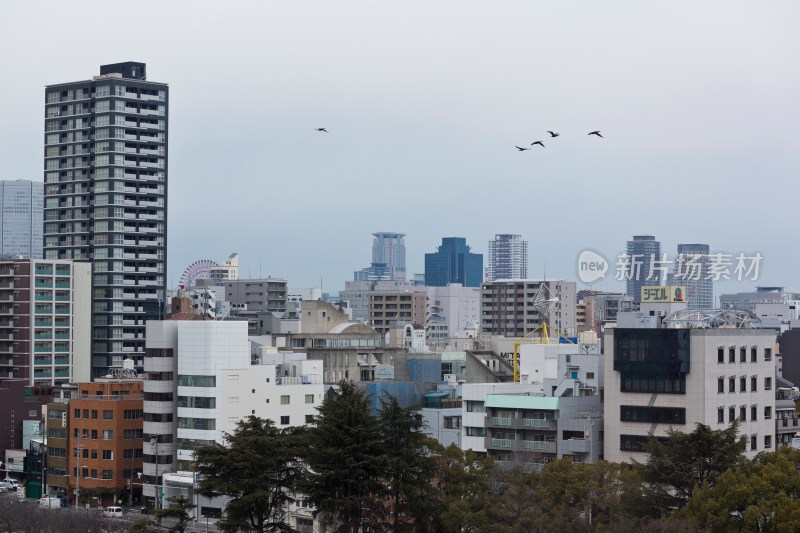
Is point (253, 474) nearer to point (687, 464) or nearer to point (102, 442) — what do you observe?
point (687, 464)

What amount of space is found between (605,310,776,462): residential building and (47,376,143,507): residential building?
38120mm

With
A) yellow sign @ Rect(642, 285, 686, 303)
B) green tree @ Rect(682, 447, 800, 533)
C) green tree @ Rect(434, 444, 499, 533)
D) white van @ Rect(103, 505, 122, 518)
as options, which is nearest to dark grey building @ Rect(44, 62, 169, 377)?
white van @ Rect(103, 505, 122, 518)

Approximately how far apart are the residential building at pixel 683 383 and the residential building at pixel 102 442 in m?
38.1

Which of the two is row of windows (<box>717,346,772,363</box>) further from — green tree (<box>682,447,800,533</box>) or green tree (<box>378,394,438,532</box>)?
green tree (<box>378,394,438,532</box>)

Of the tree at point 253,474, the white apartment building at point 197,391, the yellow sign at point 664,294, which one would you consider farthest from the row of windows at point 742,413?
Answer: the white apartment building at point 197,391

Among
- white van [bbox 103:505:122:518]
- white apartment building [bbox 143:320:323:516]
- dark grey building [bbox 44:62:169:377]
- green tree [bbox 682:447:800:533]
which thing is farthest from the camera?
dark grey building [bbox 44:62:169:377]

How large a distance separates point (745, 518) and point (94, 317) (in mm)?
98081

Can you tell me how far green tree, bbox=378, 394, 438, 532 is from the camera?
201 ft

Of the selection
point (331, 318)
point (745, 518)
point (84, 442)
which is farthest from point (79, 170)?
point (745, 518)

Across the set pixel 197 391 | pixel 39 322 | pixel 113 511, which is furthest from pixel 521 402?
pixel 39 322

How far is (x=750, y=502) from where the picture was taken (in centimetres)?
5341

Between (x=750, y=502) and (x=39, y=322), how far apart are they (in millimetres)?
94044

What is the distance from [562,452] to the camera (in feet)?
257

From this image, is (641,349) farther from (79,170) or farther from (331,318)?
(79,170)
